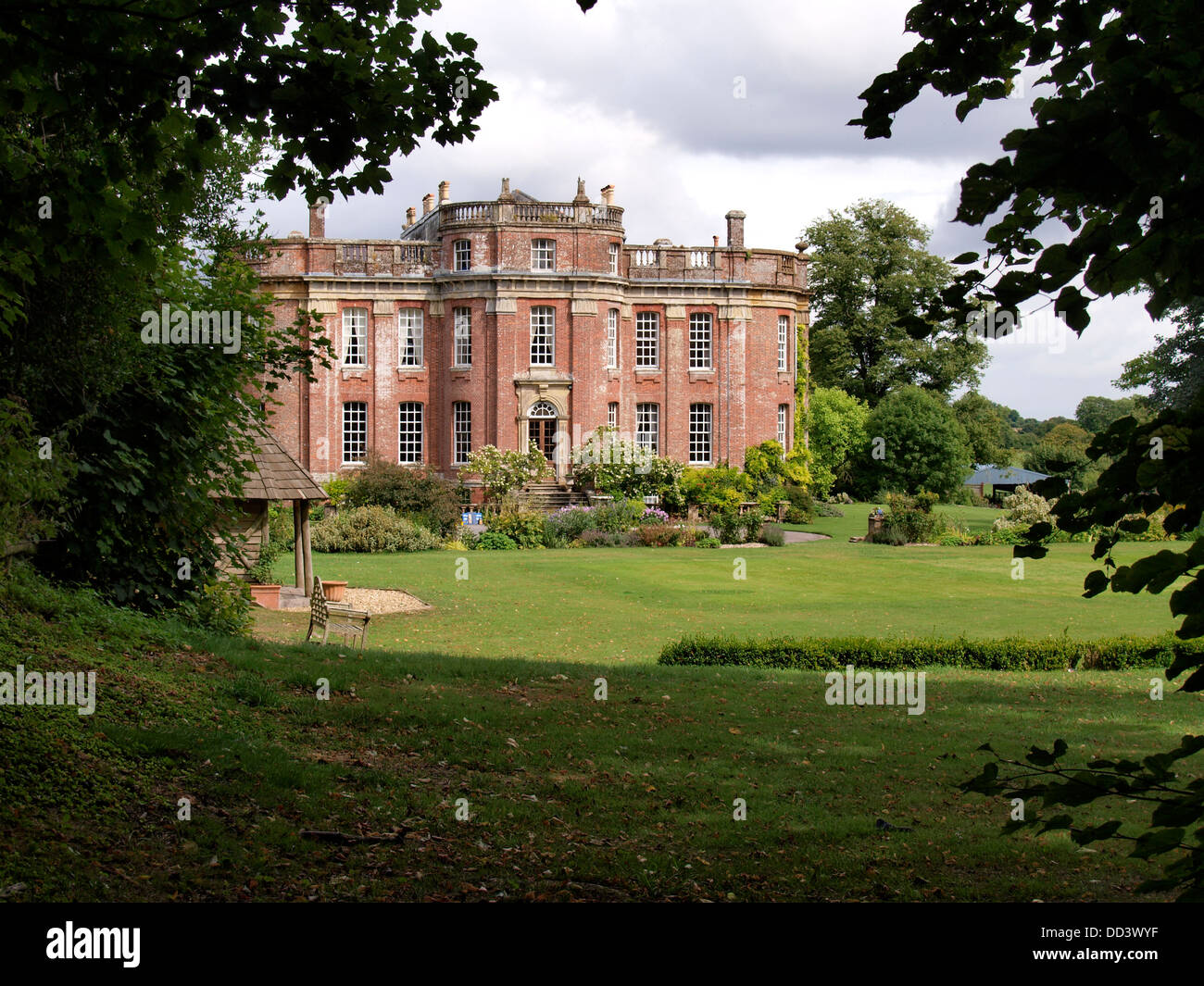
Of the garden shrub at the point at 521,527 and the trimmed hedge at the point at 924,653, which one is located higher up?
the garden shrub at the point at 521,527

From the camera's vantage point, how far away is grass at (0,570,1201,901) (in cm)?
588

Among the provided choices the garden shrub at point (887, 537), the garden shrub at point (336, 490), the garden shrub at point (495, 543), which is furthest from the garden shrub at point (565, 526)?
the garden shrub at point (887, 537)

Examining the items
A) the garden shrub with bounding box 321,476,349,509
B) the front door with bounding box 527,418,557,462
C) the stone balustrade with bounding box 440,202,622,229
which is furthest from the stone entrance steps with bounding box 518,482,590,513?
the stone balustrade with bounding box 440,202,622,229

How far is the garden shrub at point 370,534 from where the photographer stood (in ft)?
108

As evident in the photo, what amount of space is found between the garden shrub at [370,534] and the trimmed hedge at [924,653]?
18906mm

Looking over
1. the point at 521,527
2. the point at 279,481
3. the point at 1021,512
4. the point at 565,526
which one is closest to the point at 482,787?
the point at 279,481

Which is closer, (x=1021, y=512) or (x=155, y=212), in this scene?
(x=155, y=212)

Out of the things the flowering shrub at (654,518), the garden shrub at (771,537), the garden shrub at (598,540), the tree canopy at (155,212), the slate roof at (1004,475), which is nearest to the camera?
the tree canopy at (155,212)

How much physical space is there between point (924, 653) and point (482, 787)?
31.9 feet

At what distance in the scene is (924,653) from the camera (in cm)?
1564

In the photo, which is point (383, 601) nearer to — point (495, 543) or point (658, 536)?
point (495, 543)

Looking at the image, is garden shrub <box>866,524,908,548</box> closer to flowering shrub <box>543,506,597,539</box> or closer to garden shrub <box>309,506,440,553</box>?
flowering shrub <box>543,506,597,539</box>

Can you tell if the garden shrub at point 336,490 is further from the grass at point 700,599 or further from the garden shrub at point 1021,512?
the garden shrub at point 1021,512
